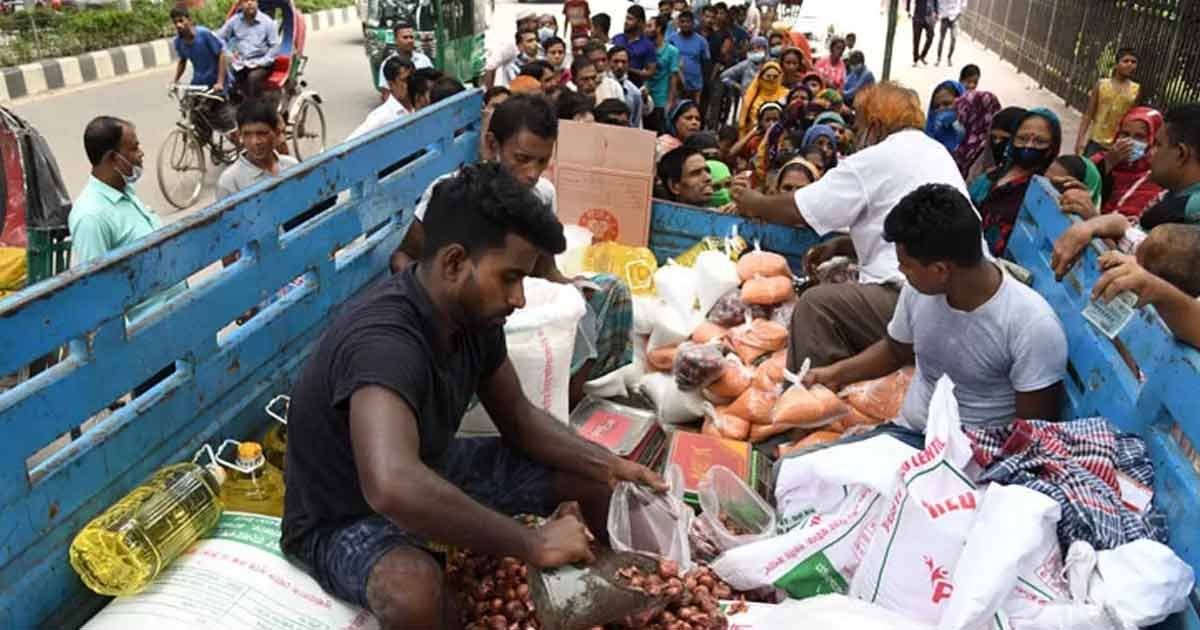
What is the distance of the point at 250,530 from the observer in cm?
210

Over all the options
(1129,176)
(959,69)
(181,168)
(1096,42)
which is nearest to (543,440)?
(1129,176)

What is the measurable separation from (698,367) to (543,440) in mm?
1104

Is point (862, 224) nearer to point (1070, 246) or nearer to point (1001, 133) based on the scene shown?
point (1070, 246)

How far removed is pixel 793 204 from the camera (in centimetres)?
346

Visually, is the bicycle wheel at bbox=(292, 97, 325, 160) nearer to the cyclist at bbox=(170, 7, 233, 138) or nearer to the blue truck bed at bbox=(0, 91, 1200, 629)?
the cyclist at bbox=(170, 7, 233, 138)

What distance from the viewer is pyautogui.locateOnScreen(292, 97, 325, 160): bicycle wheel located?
7844 mm

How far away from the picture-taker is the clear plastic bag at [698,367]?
10.7ft

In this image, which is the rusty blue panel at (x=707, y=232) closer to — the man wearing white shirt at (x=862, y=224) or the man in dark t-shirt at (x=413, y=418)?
the man wearing white shirt at (x=862, y=224)

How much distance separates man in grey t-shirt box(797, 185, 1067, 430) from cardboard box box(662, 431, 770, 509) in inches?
20.7

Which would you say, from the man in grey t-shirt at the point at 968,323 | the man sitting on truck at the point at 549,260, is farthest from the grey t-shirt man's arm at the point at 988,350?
the man sitting on truck at the point at 549,260

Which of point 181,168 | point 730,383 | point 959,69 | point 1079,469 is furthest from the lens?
point 959,69

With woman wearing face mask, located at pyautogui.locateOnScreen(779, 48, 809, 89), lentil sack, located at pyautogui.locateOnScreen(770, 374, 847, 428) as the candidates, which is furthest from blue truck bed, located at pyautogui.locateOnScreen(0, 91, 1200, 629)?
woman wearing face mask, located at pyautogui.locateOnScreen(779, 48, 809, 89)

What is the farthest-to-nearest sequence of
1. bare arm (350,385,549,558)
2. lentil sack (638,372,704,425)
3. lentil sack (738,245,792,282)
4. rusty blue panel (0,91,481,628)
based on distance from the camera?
1. lentil sack (738,245,792,282)
2. lentil sack (638,372,704,425)
3. rusty blue panel (0,91,481,628)
4. bare arm (350,385,549,558)

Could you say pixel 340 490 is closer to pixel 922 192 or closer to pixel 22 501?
pixel 22 501
